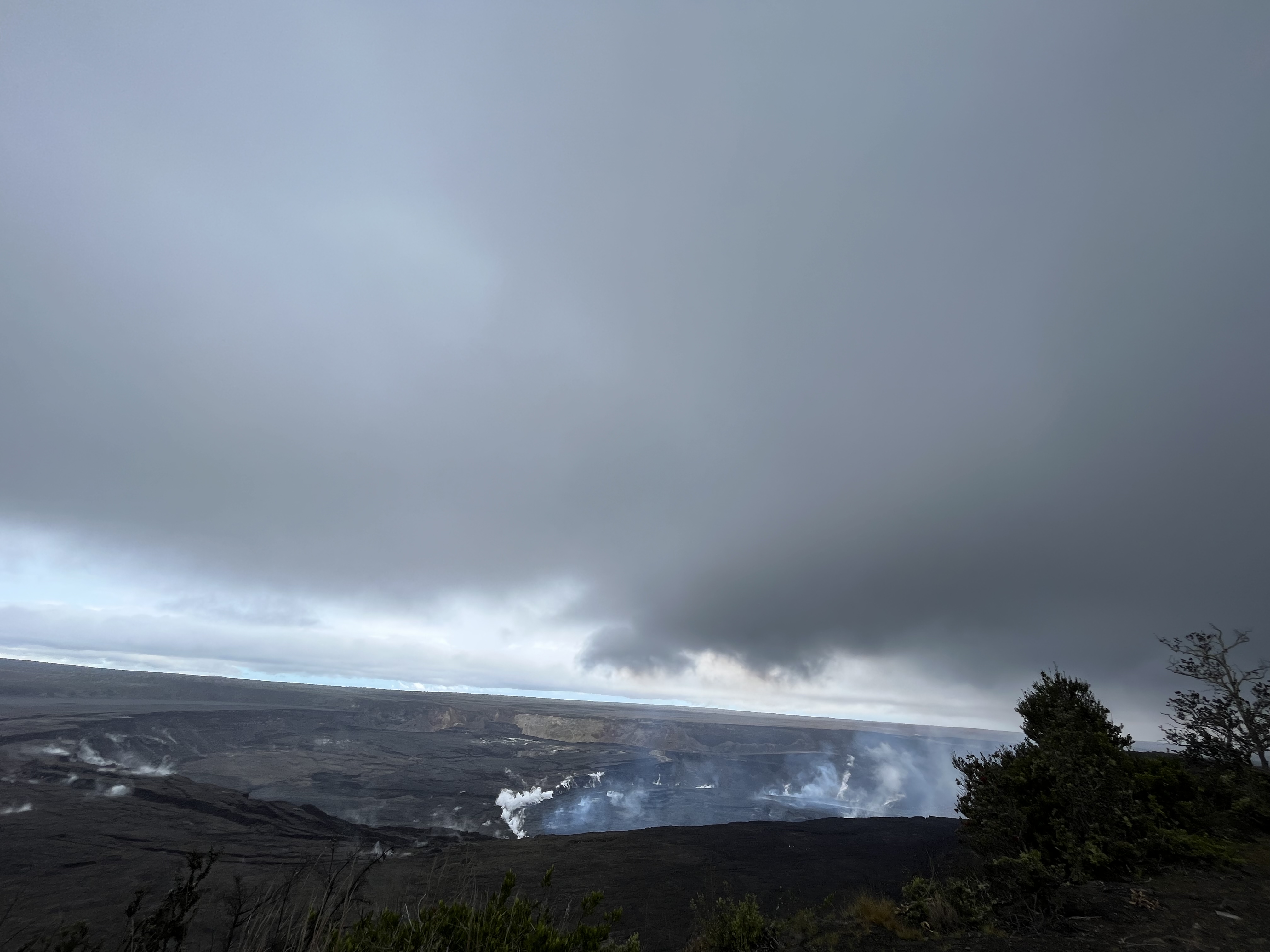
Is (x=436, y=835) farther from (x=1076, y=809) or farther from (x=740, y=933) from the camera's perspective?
(x=1076, y=809)

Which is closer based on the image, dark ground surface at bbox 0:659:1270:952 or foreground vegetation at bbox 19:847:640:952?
foreground vegetation at bbox 19:847:640:952

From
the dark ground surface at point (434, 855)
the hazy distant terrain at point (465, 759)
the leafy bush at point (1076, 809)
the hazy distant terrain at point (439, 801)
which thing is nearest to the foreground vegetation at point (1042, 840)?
the leafy bush at point (1076, 809)

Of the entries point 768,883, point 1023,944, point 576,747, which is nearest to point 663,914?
point 768,883

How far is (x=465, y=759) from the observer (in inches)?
3410

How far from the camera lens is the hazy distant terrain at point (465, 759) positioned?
59.5 metres

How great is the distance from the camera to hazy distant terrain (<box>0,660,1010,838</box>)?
59500 mm

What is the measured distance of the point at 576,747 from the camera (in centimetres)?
10725

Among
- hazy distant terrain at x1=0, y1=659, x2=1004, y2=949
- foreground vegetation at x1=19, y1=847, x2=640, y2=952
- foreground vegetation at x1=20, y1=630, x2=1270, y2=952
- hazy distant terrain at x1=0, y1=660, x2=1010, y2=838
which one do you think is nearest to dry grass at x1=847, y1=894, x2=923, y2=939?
foreground vegetation at x1=20, y1=630, x2=1270, y2=952

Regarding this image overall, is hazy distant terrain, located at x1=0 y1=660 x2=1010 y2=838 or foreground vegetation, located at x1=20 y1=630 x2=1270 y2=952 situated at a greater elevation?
foreground vegetation, located at x1=20 y1=630 x2=1270 y2=952

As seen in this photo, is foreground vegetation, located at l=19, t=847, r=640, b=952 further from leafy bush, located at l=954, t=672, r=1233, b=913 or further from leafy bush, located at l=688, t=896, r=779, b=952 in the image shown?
leafy bush, located at l=954, t=672, r=1233, b=913

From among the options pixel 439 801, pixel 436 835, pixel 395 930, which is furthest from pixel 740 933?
pixel 439 801

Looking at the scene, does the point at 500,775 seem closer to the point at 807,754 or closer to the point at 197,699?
the point at 807,754

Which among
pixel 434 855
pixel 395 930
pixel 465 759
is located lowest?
pixel 465 759

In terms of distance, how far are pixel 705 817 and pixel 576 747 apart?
50.9m
